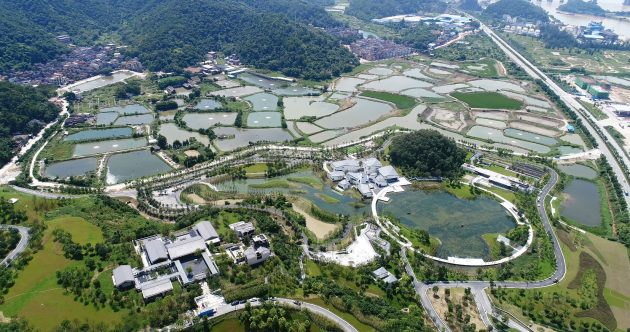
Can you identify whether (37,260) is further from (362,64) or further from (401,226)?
(362,64)

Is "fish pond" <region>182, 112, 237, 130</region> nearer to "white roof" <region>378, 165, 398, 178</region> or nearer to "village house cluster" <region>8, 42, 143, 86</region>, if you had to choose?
"white roof" <region>378, 165, 398, 178</region>

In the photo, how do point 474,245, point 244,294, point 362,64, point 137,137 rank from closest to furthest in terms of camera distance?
point 244,294 < point 474,245 < point 137,137 < point 362,64

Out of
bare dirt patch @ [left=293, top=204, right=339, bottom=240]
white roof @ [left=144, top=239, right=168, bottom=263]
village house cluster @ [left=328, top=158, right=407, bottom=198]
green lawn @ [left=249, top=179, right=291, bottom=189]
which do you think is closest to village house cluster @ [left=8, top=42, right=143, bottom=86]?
green lawn @ [left=249, top=179, right=291, bottom=189]

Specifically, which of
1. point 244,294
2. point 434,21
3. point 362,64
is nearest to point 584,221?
point 244,294

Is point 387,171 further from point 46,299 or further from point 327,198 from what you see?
point 46,299

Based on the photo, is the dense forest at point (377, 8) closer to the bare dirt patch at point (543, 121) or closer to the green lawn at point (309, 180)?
the bare dirt patch at point (543, 121)

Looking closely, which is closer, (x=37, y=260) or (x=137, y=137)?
(x=37, y=260)

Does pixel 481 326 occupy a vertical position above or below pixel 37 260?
below
